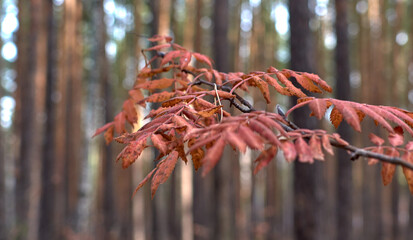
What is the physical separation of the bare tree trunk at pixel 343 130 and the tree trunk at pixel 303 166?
3.52 meters

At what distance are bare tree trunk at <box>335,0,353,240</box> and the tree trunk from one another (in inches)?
139

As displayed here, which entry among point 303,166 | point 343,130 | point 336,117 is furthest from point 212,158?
point 343,130

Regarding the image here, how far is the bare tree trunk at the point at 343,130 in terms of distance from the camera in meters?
7.62

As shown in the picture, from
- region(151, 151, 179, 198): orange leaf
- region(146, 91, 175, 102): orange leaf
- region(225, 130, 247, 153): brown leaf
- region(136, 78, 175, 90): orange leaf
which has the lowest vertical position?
region(151, 151, 179, 198): orange leaf

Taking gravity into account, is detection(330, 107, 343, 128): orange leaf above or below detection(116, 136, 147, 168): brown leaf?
above

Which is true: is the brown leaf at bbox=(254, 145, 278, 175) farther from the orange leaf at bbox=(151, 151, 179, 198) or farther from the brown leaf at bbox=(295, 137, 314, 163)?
the orange leaf at bbox=(151, 151, 179, 198)

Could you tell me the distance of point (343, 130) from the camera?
24.4 feet

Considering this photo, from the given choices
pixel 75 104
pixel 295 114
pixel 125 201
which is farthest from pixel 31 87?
pixel 125 201

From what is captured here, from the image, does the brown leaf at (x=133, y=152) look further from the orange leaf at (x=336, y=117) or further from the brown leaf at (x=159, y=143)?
the orange leaf at (x=336, y=117)

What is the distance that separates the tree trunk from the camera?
4152 millimetres

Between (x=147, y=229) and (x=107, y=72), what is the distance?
7232mm

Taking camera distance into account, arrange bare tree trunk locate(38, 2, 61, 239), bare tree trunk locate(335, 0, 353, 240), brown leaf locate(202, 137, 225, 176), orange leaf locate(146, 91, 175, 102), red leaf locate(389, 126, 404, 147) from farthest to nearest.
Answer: bare tree trunk locate(38, 2, 61, 239) < bare tree trunk locate(335, 0, 353, 240) < orange leaf locate(146, 91, 175, 102) < red leaf locate(389, 126, 404, 147) < brown leaf locate(202, 137, 225, 176)

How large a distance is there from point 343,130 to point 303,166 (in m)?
3.62

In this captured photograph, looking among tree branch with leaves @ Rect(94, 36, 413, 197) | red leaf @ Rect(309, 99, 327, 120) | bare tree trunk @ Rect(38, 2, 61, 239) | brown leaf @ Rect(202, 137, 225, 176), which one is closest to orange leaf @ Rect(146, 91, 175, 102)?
tree branch with leaves @ Rect(94, 36, 413, 197)
